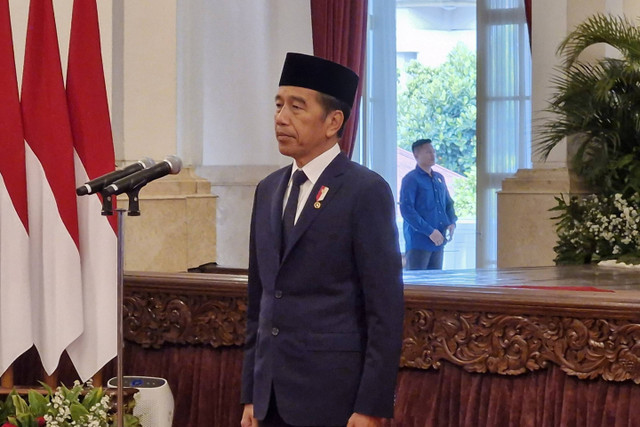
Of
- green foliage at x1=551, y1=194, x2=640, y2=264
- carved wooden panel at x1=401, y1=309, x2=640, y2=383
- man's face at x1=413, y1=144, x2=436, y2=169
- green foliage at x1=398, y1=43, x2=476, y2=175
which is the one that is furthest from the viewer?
green foliage at x1=398, y1=43, x2=476, y2=175

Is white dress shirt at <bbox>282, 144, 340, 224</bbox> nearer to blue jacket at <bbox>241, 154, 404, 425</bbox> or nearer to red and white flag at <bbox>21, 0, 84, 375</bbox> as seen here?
blue jacket at <bbox>241, 154, 404, 425</bbox>

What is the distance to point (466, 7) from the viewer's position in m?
11.8

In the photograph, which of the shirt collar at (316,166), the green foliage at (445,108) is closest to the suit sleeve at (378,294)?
the shirt collar at (316,166)

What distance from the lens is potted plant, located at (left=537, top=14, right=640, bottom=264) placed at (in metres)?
7.29

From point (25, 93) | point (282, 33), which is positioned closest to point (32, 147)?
point (25, 93)

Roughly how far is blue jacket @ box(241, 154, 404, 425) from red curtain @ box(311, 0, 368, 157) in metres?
7.23

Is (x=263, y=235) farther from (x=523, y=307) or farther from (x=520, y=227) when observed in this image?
(x=520, y=227)

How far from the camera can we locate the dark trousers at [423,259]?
360 inches

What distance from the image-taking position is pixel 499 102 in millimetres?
10141

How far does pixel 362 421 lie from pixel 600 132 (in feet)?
18.3

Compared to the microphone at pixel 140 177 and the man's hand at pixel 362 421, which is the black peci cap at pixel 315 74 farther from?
the man's hand at pixel 362 421

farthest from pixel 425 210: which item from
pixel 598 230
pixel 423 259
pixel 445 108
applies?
pixel 445 108

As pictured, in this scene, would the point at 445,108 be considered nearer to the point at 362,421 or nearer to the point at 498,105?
the point at 498,105

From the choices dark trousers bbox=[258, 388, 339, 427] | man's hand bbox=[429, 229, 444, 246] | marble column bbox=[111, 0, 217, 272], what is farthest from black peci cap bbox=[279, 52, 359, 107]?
man's hand bbox=[429, 229, 444, 246]
